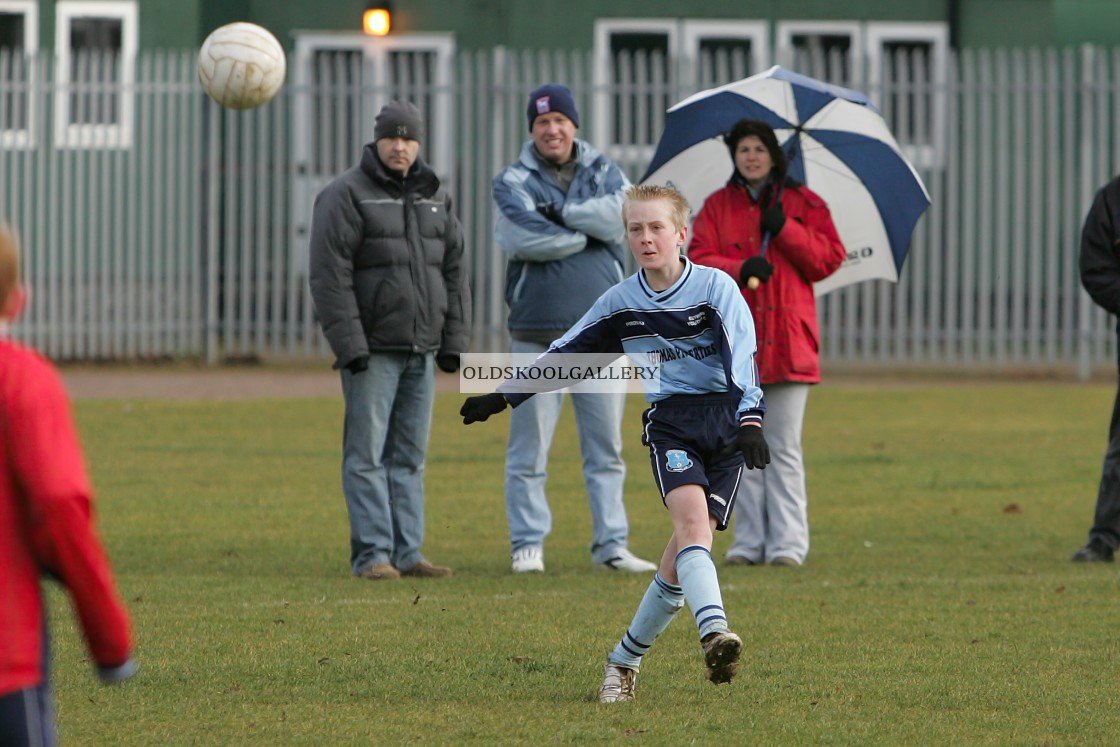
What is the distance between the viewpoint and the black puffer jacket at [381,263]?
8992 mm

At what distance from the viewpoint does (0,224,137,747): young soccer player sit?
3.41 meters

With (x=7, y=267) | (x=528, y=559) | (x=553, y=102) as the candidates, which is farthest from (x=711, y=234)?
(x=7, y=267)

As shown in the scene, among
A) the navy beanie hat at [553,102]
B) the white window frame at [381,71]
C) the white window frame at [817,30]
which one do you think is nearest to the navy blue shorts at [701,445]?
the navy beanie hat at [553,102]

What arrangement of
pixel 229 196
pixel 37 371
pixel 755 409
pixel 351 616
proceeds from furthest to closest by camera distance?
pixel 229 196 → pixel 351 616 → pixel 755 409 → pixel 37 371

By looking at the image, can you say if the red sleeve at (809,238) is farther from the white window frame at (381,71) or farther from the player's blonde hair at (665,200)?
the white window frame at (381,71)

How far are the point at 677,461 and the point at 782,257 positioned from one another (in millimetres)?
3584

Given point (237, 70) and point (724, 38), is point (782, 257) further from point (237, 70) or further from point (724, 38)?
point (724, 38)

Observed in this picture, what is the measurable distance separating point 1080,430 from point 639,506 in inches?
207

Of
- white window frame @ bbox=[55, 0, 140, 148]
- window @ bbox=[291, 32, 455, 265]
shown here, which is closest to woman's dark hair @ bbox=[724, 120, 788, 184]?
window @ bbox=[291, 32, 455, 265]

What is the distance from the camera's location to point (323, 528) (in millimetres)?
10852

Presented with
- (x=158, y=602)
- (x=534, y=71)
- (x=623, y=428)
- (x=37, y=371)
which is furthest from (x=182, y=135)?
(x=37, y=371)

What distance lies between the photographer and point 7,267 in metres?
3.44

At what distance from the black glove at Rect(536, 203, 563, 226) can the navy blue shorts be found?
3196mm

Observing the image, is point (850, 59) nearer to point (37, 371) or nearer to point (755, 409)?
point (755, 409)
